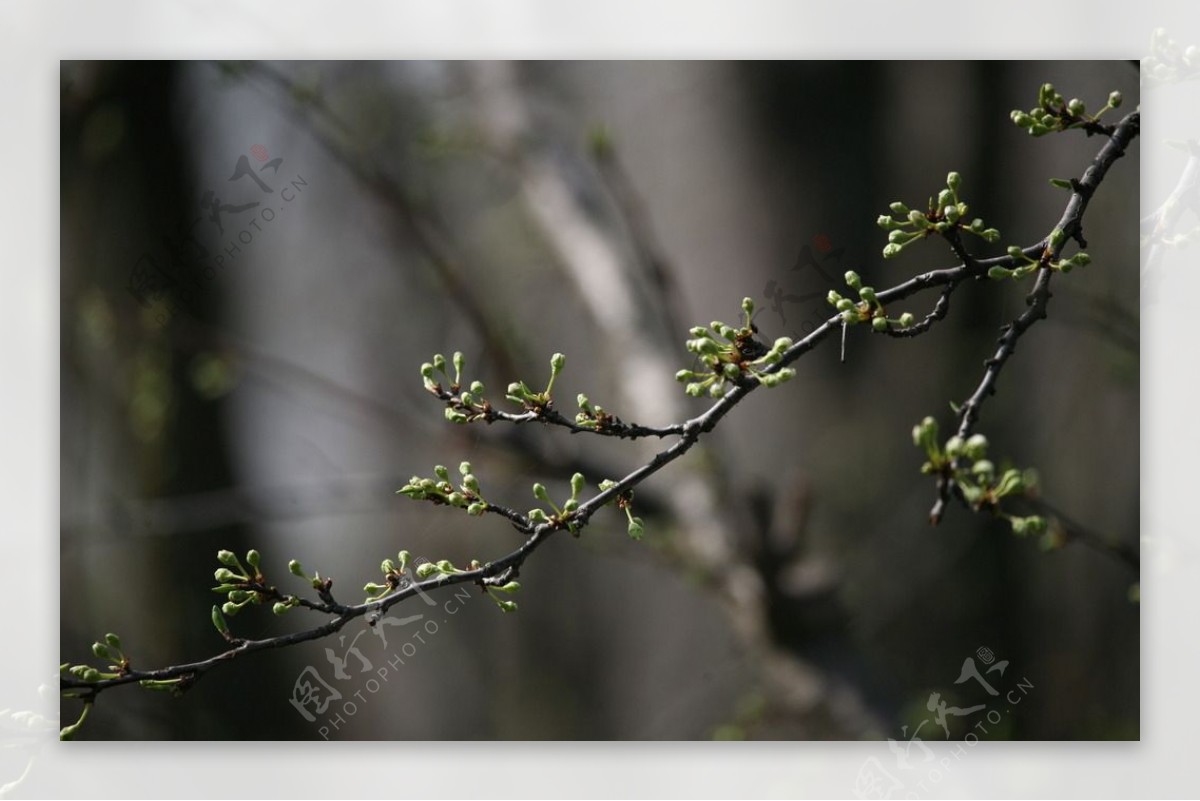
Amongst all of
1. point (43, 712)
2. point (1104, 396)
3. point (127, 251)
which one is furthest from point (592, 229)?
point (43, 712)

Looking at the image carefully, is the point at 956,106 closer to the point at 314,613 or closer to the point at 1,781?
the point at 314,613

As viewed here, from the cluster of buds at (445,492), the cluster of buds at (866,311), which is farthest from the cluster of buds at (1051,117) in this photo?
the cluster of buds at (445,492)

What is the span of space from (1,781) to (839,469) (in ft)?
4.82
